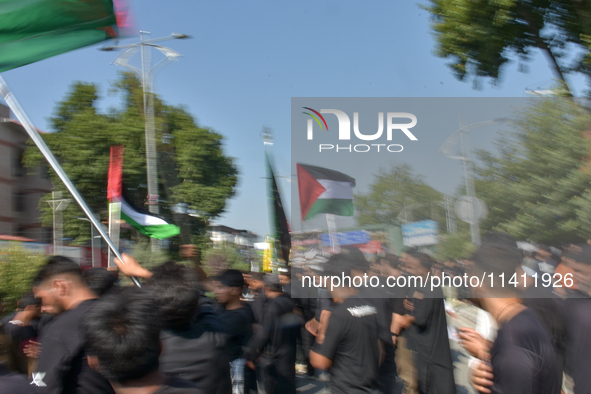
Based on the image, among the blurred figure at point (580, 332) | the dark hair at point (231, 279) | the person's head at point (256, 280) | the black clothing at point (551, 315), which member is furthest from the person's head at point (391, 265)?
the blurred figure at point (580, 332)

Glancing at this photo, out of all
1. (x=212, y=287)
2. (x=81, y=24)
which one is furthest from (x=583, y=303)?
(x=81, y=24)

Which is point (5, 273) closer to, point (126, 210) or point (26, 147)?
point (126, 210)

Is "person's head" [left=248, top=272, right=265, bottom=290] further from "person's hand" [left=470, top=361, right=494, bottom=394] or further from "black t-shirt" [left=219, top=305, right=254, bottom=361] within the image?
"person's hand" [left=470, top=361, right=494, bottom=394]

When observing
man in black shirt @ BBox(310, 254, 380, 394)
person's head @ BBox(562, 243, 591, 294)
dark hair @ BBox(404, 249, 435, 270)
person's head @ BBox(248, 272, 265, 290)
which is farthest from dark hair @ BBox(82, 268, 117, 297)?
person's head @ BBox(562, 243, 591, 294)

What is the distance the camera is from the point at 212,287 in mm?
4117

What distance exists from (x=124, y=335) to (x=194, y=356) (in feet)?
3.03

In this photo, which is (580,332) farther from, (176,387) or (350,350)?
(176,387)

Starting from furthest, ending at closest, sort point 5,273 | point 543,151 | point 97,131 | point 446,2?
point 97,131 < point 543,151 < point 5,273 < point 446,2

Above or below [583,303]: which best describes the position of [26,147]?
above

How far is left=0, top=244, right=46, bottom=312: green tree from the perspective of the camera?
7.41m

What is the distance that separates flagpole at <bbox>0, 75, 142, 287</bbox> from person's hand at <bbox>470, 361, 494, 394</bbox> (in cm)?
255

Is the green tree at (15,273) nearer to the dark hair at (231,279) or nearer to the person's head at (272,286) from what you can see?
the person's head at (272,286)

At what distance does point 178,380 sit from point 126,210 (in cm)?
402

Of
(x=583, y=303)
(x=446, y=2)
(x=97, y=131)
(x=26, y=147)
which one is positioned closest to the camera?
(x=583, y=303)
